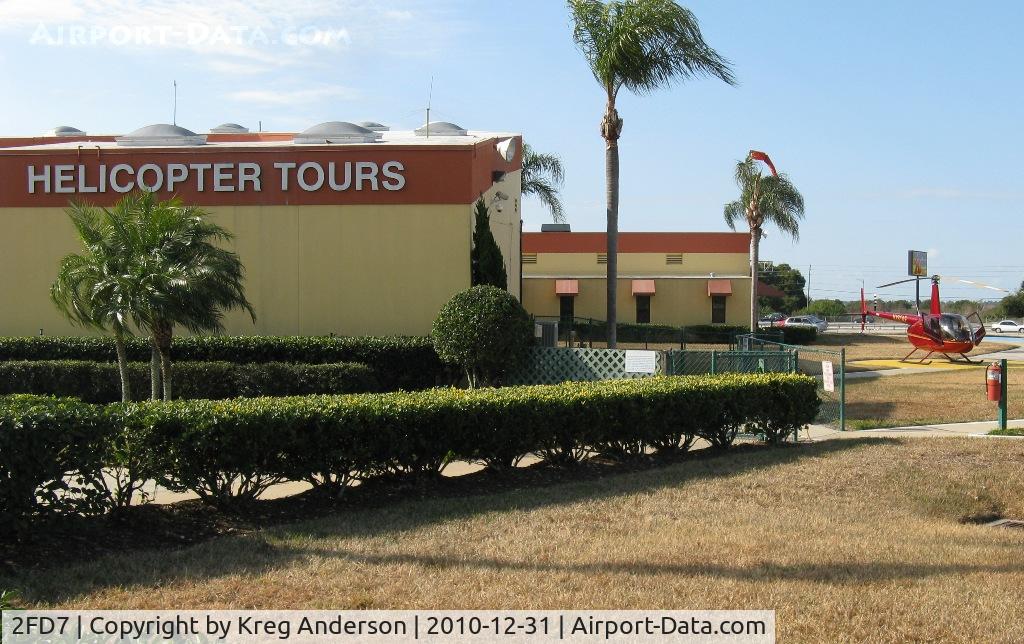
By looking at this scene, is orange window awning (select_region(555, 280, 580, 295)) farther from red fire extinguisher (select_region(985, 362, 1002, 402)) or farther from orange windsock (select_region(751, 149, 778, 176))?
red fire extinguisher (select_region(985, 362, 1002, 402))

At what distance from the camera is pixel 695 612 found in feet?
18.2

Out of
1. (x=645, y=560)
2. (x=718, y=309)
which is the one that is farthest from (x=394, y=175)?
(x=718, y=309)

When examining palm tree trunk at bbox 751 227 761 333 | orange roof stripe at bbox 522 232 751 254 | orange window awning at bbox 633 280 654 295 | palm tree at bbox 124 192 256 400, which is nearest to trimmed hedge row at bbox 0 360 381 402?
palm tree at bbox 124 192 256 400

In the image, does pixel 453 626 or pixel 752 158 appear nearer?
pixel 453 626

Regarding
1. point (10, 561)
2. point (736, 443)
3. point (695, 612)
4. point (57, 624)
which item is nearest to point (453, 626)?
point (695, 612)

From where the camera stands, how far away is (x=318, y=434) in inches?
337

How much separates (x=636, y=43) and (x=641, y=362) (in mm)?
6666

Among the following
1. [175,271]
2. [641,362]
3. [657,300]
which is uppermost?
[657,300]

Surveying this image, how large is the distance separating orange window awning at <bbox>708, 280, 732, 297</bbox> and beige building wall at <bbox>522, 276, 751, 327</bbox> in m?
0.44

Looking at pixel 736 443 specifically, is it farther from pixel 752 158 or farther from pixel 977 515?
pixel 752 158

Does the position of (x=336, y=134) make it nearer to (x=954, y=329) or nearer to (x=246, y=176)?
(x=246, y=176)

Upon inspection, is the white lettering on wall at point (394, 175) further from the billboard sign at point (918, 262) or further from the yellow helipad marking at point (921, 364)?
the billboard sign at point (918, 262)

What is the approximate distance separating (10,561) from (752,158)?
131 feet

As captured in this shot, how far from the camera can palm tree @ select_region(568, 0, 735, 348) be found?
18547 mm
